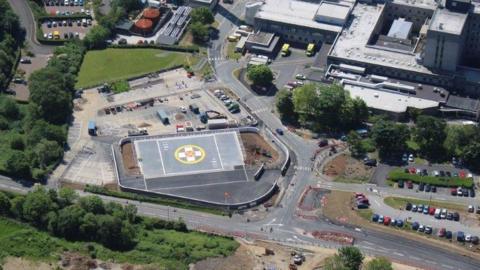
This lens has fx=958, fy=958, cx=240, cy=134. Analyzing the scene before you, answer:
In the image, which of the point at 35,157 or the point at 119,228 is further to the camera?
the point at 35,157

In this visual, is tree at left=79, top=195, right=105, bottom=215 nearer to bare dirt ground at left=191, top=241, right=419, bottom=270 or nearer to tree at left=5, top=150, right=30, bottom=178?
tree at left=5, top=150, right=30, bottom=178

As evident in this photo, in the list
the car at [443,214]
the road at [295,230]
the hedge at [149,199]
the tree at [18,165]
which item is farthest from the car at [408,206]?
the tree at [18,165]

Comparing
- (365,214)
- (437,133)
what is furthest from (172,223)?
(437,133)

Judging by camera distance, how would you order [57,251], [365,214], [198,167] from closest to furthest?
[57,251], [365,214], [198,167]

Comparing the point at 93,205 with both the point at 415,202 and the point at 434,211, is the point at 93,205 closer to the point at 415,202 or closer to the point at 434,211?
the point at 415,202

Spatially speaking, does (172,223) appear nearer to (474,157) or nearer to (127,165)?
(127,165)

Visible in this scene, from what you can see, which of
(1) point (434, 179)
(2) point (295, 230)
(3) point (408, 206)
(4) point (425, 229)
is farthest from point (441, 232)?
(2) point (295, 230)

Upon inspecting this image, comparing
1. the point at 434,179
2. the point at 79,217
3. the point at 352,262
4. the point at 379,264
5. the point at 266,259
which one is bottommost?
the point at 266,259
